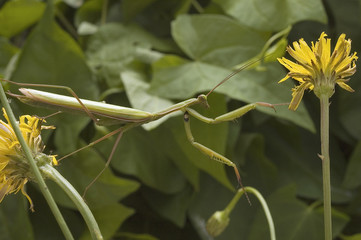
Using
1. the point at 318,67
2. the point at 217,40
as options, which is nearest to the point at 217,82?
the point at 217,40

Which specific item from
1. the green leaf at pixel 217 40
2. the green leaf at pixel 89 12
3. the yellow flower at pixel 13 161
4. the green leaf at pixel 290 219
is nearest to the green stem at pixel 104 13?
the green leaf at pixel 89 12

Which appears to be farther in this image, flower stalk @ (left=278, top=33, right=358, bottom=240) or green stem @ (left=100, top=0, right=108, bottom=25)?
green stem @ (left=100, top=0, right=108, bottom=25)

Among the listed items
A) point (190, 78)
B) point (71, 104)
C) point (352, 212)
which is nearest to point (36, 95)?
point (71, 104)

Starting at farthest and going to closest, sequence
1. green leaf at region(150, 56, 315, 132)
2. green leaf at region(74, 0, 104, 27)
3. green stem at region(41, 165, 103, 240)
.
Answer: green leaf at region(74, 0, 104, 27) < green leaf at region(150, 56, 315, 132) < green stem at region(41, 165, 103, 240)

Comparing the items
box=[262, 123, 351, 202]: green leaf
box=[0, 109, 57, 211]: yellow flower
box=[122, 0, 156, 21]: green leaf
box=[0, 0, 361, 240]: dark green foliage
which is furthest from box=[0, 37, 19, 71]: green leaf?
box=[0, 109, 57, 211]: yellow flower

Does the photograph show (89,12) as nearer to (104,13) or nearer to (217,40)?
(104,13)

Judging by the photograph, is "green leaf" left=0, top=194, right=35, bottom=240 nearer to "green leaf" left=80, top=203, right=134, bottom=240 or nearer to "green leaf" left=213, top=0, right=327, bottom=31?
"green leaf" left=80, top=203, right=134, bottom=240

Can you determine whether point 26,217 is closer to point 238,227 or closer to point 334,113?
point 238,227
